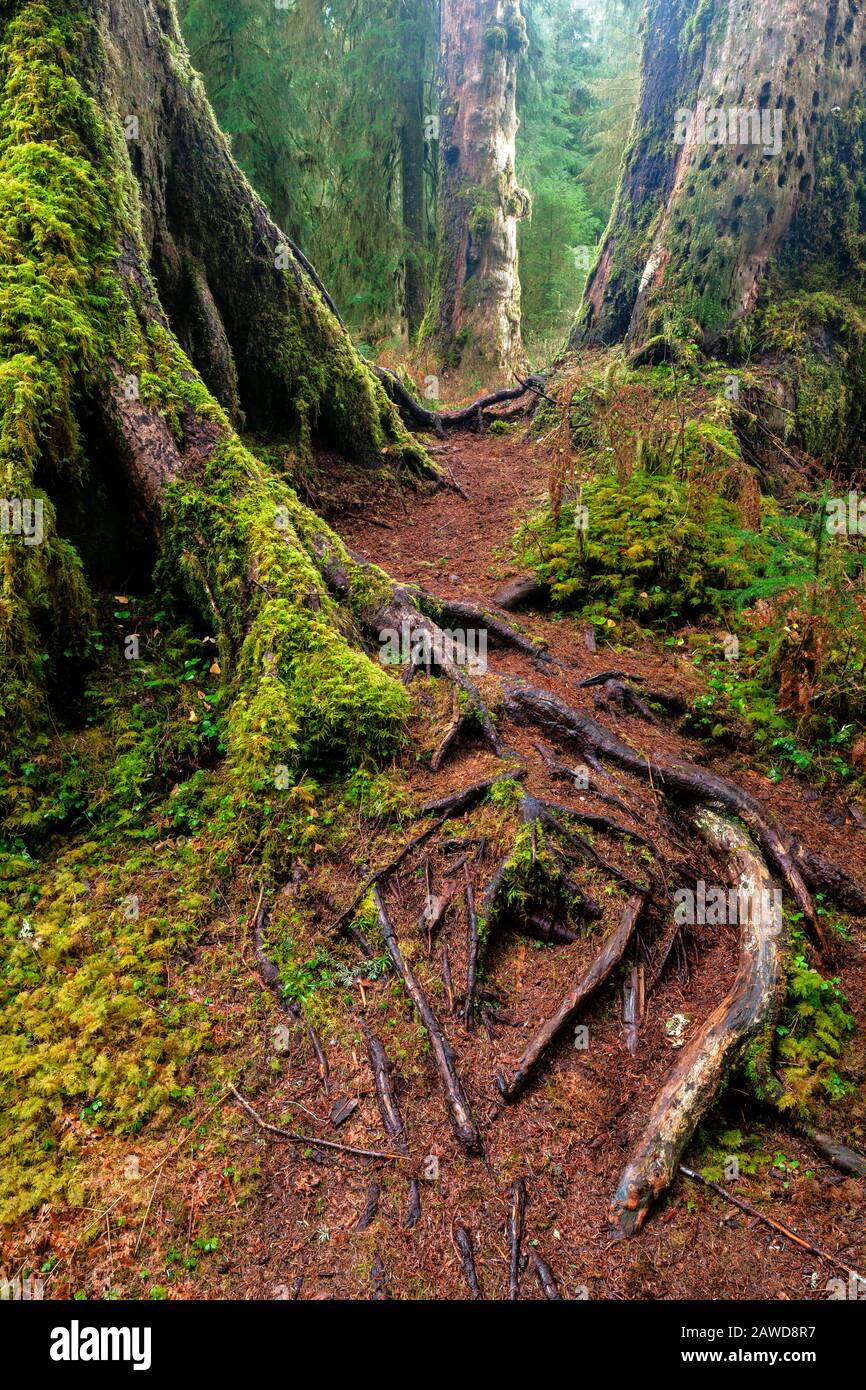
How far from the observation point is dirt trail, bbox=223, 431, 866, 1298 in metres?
2.50

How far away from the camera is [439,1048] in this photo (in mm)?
3062

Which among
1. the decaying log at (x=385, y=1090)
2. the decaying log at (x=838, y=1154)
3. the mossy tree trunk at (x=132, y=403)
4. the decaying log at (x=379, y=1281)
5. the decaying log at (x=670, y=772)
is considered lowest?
the decaying log at (x=379, y=1281)

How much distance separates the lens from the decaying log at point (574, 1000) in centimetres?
300

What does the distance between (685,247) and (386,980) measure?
10604 millimetres

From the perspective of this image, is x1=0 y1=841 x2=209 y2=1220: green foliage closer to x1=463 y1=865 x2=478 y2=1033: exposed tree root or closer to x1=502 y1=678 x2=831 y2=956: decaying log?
x1=463 y1=865 x2=478 y2=1033: exposed tree root

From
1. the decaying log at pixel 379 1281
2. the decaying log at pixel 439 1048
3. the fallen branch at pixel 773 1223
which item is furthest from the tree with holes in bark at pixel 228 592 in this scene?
the decaying log at pixel 379 1281

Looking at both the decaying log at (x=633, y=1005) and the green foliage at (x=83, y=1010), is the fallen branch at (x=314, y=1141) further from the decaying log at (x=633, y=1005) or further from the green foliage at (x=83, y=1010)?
the decaying log at (x=633, y=1005)

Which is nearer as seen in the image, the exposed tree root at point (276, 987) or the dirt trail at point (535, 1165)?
the dirt trail at point (535, 1165)

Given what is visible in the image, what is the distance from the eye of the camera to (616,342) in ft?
37.5

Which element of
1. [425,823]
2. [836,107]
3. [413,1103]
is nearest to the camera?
[413,1103]

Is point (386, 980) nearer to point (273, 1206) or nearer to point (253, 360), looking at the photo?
point (273, 1206)

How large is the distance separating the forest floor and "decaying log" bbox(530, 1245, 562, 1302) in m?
0.02

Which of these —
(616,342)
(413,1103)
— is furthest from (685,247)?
(413,1103)

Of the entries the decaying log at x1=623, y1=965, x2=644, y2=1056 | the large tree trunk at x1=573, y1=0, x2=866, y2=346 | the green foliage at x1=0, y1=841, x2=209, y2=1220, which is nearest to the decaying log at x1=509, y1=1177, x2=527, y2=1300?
the decaying log at x1=623, y1=965, x2=644, y2=1056
